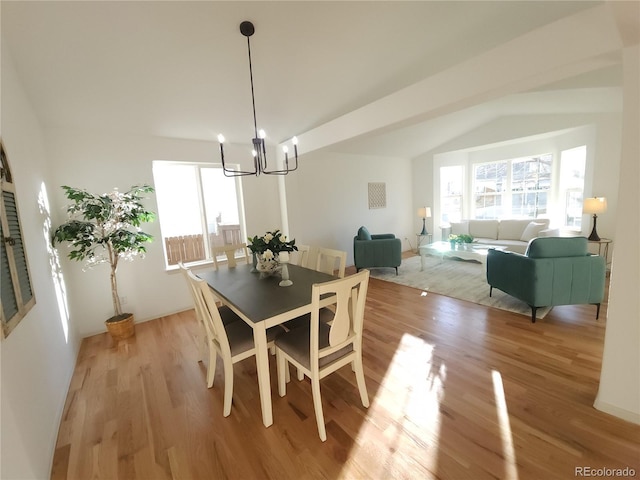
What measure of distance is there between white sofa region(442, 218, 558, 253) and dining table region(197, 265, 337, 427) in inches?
186

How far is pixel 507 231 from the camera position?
563cm

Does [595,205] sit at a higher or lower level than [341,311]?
higher

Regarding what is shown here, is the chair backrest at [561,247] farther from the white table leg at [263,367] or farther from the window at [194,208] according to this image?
the window at [194,208]

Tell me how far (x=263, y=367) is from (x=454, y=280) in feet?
12.2

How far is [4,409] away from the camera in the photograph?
3.72 feet

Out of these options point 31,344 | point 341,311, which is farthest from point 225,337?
point 31,344

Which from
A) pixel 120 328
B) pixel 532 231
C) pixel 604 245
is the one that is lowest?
pixel 120 328

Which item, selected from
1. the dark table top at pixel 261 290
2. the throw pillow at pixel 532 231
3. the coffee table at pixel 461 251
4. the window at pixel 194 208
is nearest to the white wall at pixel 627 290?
the dark table top at pixel 261 290

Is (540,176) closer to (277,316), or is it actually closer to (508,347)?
(508,347)

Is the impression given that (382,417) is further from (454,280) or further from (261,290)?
(454,280)

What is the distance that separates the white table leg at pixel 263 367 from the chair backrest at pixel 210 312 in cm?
25

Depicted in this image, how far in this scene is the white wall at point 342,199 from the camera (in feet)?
15.4

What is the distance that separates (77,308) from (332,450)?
325cm

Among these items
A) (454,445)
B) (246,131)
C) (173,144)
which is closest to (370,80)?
(246,131)
